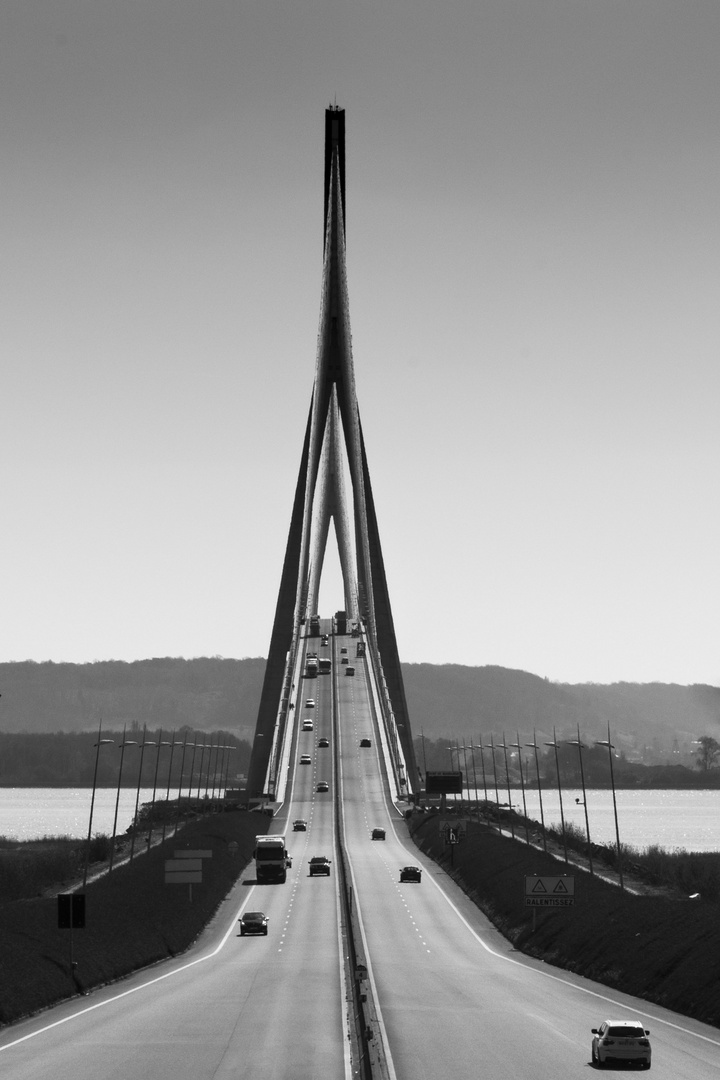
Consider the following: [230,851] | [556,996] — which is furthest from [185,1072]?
[230,851]

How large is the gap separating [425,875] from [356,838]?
19480 millimetres

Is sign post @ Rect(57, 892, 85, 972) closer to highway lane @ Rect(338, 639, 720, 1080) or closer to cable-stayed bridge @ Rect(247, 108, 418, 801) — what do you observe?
highway lane @ Rect(338, 639, 720, 1080)

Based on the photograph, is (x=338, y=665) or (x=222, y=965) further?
(x=338, y=665)

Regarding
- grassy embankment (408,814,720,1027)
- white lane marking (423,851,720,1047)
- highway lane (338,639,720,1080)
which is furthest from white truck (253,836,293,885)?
grassy embankment (408,814,720,1027)

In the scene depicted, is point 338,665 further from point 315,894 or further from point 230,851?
point 315,894

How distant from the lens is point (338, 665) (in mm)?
191875

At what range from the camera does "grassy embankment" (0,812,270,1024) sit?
1607 inches

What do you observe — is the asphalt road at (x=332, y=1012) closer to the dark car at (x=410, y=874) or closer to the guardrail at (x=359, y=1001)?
the guardrail at (x=359, y=1001)

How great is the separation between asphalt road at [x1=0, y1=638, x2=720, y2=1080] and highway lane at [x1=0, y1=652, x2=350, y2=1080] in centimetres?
6

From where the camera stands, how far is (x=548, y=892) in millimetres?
58312

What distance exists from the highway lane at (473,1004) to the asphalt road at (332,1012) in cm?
7

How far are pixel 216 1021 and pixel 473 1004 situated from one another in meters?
7.21

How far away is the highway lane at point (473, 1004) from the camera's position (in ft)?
94.5

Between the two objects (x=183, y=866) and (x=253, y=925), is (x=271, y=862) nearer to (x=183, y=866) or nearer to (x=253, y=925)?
(x=183, y=866)
